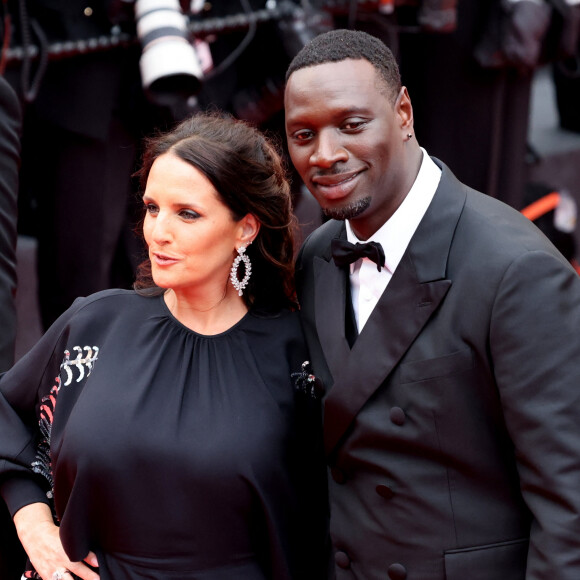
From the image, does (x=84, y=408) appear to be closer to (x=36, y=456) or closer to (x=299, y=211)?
(x=36, y=456)

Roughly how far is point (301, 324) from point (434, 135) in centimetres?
234

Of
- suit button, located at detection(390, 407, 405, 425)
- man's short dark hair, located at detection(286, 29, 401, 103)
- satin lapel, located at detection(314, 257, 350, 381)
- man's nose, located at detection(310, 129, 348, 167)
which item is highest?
man's short dark hair, located at detection(286, 29, 401, 103)

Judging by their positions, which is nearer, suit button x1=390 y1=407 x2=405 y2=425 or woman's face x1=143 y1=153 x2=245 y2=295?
suit button x1=390 y1=407 x2=405 y2=425

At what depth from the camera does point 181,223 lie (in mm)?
1971

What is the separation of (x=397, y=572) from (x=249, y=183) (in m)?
0.81

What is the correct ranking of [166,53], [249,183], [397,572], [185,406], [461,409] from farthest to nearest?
[166,53], [249,183], [185,406], [397,572], [461,409]

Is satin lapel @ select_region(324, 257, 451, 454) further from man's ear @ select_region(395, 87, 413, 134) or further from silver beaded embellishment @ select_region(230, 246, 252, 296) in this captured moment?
silver beaded embellishment @ select_region(230, 246, 252, 296)

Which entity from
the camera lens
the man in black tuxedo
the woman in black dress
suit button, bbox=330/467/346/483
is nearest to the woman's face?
the woman in black dress

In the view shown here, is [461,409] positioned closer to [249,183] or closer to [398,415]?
[398,415]

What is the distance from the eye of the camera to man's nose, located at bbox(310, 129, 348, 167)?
1774 millimetres

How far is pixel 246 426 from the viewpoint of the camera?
1.94 metres

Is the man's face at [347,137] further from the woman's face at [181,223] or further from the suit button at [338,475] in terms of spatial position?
the suit button at [338,475]

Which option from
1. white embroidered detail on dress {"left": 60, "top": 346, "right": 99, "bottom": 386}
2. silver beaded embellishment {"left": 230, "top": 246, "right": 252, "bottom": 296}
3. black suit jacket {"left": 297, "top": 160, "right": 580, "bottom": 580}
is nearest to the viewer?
black suit jacket {"left": 297, "top": 160, "right": 580, "bottom": 580}

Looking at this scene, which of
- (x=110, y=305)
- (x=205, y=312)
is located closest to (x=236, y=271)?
(x=205, y=312)
